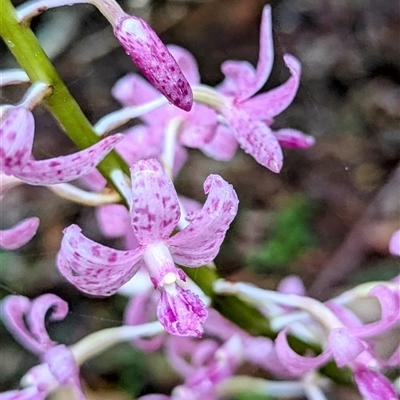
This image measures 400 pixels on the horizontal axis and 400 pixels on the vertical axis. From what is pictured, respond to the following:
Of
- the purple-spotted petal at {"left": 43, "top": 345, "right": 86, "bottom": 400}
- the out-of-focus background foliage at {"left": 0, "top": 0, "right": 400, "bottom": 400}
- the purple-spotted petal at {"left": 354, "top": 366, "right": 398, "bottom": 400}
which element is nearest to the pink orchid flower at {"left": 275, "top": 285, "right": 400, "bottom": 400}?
the purple-spotted petal at {"left": 354, "top": 366, "right": 398, "bottom": 400}

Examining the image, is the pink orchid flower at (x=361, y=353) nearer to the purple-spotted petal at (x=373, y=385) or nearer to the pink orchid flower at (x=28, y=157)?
the purple-spotted petal at (x=373, y=385)

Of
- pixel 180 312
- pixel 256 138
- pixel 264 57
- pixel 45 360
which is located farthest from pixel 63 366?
pixel 264 57

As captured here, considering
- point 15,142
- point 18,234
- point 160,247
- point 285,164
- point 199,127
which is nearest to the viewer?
point 15,142

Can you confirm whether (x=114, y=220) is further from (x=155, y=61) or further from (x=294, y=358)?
(x=155, y=61)

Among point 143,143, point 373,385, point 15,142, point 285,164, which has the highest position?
point 15,142

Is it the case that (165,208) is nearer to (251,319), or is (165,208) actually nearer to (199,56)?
(251,319)

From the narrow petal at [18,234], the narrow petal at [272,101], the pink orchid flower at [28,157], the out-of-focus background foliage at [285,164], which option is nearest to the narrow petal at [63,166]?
the pink orchid flower at [28,157]

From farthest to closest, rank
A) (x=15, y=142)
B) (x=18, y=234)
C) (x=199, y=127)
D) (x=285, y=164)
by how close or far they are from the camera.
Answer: (x=285, y=164) < (x=199, y=127) < (x=18, y=234) < (x=15, y=142)
